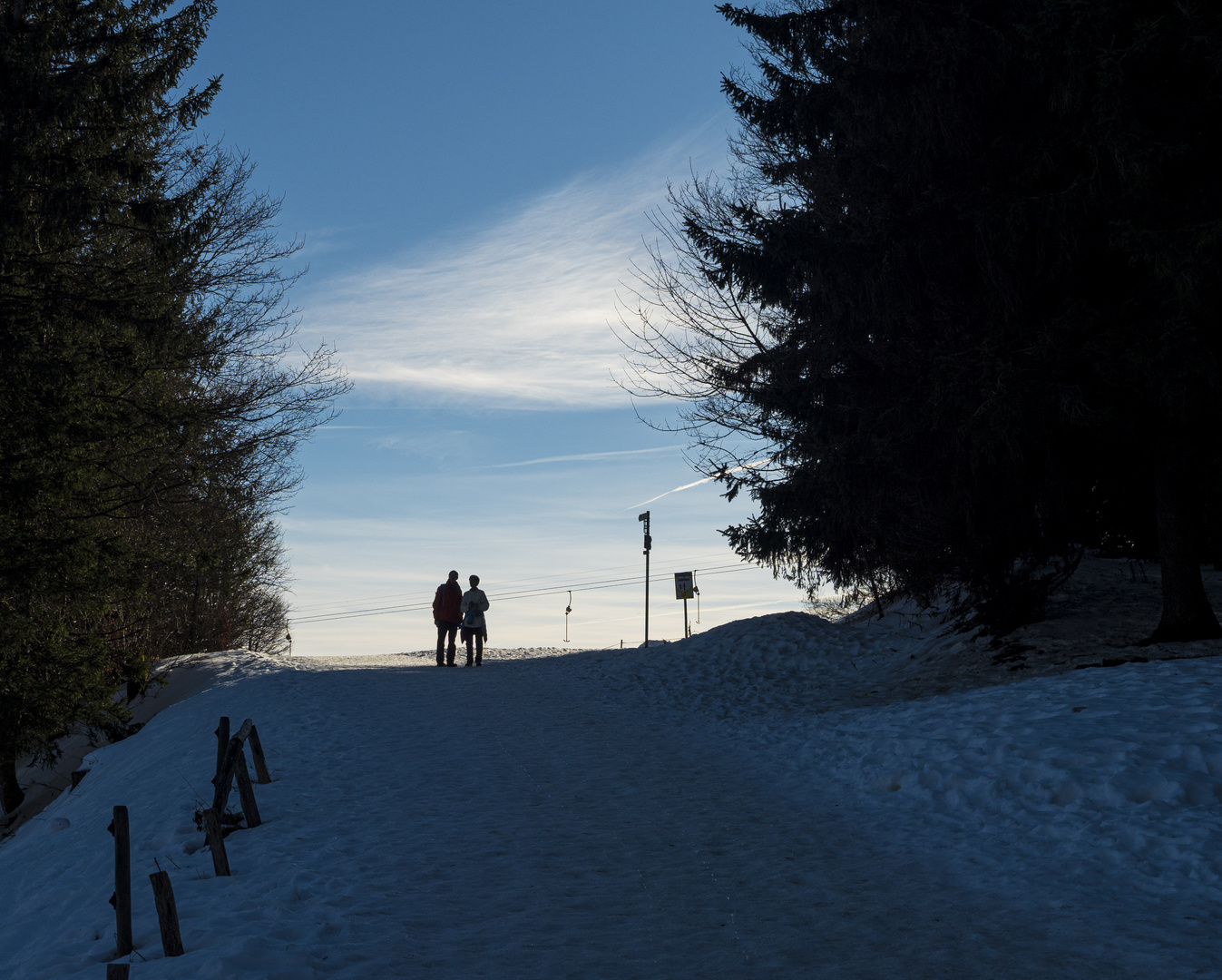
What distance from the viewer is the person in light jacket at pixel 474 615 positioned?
22297 mm

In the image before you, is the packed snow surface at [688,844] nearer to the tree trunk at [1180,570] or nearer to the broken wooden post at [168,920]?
the broken wooden post at [168,920]

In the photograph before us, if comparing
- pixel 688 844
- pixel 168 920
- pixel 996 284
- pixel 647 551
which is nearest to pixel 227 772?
pixel 168 920

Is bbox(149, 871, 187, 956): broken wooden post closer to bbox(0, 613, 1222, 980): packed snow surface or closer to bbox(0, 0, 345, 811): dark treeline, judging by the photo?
bbox(0, 613, 1222, 980): packed snow surface

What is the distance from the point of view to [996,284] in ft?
43.3

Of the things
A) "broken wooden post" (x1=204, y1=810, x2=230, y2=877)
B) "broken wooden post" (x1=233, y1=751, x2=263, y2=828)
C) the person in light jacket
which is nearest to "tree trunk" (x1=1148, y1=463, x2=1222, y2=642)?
"broken wooden post" (x1=233, y1=751, x2=263, y2=828)

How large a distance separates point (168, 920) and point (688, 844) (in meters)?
4.23

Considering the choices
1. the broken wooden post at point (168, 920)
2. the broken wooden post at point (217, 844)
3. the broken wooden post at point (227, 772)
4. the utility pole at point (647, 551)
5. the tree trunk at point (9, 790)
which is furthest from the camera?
the utility pole at point (647, 551)

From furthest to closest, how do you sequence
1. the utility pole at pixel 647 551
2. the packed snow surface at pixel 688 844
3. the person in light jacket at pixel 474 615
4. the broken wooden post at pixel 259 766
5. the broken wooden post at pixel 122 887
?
the utility pole at pixel 647 551
the person in light jacket at pixel 474 615
the broken wooden post at pixel 259 766
the broken wooden post at pixel 122 887
the packed snow surface at pixel 688 844

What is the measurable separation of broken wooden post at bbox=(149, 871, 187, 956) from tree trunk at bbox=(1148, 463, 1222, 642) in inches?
535

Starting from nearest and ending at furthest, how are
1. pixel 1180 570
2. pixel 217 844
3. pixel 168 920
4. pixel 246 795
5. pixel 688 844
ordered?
pixel 168 920 → pixel 217 844 → pixel 688 844 → pixel 246 795 → pixel 1180 570

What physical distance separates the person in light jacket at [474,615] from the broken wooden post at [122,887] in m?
14.8

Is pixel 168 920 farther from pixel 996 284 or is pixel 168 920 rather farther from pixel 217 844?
pixel 996 284

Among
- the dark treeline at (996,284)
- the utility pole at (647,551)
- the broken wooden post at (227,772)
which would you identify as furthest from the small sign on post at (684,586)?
the broken wooden post at (227,772)

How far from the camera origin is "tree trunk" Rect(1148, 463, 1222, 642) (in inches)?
530
